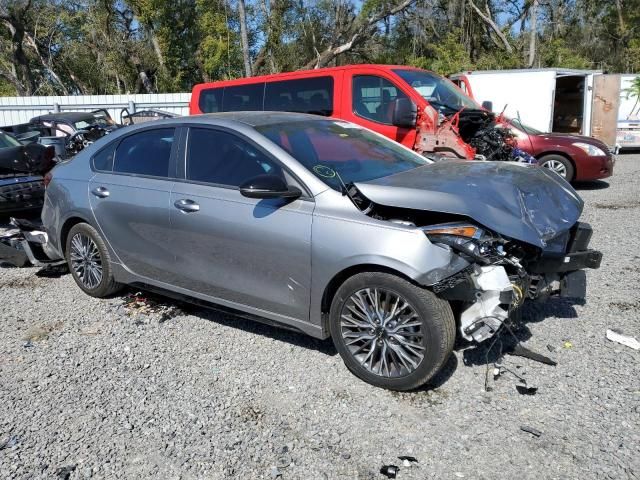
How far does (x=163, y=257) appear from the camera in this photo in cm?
445

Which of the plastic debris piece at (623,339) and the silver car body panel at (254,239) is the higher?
the silver car body panel at (254,239)

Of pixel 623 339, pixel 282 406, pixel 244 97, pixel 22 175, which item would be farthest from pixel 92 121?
pixel 623 339

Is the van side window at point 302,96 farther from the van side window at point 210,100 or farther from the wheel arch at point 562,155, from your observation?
the wheel arch at point 562,155

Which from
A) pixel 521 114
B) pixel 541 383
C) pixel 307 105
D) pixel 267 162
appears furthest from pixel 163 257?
pixel 521 114

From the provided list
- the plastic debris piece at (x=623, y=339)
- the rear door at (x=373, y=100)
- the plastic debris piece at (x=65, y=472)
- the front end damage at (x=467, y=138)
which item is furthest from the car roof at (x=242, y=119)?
the rear door at (x=373, y=100)

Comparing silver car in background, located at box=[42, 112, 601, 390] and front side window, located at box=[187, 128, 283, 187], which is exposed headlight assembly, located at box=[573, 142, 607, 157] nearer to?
silver car in background, located at box=[42, 112, 601, 390]

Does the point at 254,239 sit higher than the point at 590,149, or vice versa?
the point at 590,149

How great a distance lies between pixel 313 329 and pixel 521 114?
13030mm

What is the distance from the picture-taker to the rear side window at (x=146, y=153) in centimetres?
452

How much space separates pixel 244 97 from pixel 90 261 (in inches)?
214

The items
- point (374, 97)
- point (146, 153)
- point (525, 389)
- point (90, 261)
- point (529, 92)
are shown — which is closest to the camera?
point (525, 389)

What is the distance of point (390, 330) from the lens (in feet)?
11.3

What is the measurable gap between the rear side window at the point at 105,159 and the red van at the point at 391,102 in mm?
4333

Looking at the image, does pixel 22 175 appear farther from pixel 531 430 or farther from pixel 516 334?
pixel 531 430
